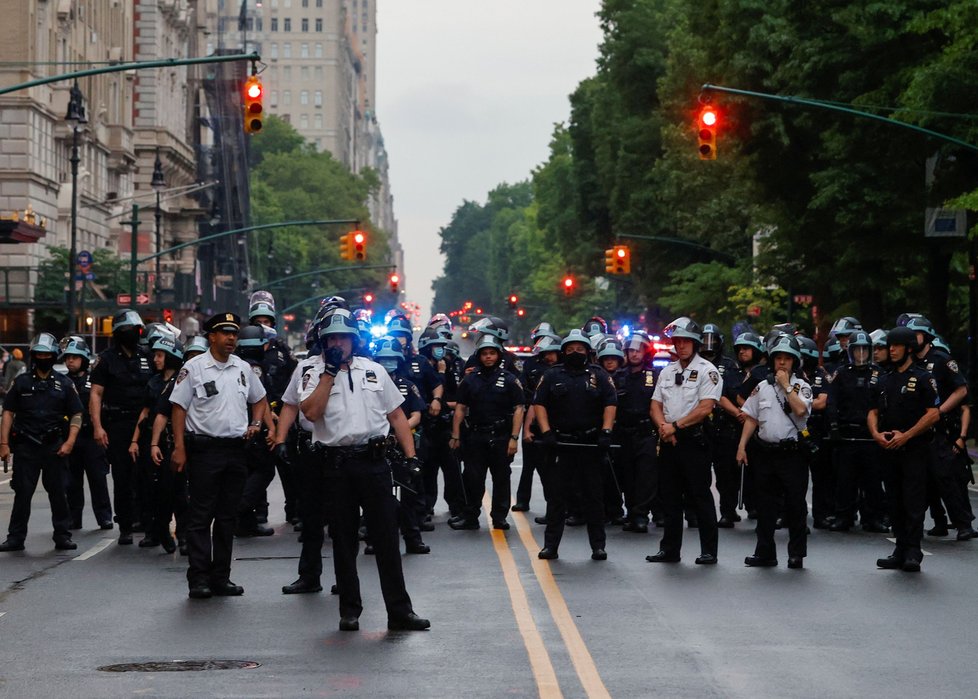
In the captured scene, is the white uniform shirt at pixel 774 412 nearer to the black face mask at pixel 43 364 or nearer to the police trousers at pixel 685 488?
the police trousers at pixel 685 488

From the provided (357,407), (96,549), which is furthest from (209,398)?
(96,549)

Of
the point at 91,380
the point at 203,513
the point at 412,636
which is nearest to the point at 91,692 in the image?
the point at 412,636

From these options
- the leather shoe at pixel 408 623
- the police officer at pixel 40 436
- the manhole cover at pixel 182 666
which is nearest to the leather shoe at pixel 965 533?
the leather shoe at pixel 408 623

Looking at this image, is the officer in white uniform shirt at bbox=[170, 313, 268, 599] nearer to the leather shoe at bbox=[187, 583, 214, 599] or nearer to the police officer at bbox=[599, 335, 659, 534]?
the leather shoe at bbox=[187, 583, 214, 599]

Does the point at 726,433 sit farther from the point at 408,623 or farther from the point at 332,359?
the point at 332,359

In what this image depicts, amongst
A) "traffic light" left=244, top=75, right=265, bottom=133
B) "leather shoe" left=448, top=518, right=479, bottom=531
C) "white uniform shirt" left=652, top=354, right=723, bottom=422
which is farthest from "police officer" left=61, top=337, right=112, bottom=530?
"traffic light" left=244, top=75, right=265, bottom=133

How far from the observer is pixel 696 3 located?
4959 centimetres

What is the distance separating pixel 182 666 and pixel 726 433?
9.39 metres

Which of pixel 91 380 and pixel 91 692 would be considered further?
pixel 91 380

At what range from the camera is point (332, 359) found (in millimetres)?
11516

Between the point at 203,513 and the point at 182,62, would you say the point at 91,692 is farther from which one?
the point at 182,62

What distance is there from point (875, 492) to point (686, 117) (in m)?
42.3

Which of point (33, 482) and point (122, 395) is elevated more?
point (122, 395)

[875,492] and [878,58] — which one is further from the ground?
[878,58]
